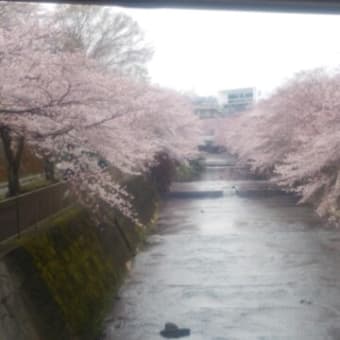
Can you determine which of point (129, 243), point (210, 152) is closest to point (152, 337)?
point (129, 243)

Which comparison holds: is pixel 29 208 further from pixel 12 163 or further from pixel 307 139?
pixel 307 139

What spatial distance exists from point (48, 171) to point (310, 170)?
22.4ft

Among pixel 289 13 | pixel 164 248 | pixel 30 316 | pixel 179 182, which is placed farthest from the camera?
pixel 179 182

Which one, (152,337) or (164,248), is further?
(164,248)

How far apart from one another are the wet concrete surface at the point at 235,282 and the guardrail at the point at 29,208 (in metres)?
2.27

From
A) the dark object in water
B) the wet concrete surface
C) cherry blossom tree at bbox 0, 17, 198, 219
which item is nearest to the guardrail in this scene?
cherry blossom tree at bbox 0, 17, 198, 219

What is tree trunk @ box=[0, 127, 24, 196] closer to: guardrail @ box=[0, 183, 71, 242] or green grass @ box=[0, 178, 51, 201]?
green grass @ box=[0, 178, 51, 201]

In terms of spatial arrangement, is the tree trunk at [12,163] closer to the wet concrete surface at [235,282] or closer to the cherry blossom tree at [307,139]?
the wet concrete surface at [235,282]

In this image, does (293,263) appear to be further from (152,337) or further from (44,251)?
(44,251)

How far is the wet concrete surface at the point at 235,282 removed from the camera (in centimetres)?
998

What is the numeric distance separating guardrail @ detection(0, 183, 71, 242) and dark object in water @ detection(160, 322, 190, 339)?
110 inches

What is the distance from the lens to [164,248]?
1742 centimetres

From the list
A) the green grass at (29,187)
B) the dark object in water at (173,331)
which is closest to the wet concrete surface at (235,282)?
the dark object in water at (173,331)

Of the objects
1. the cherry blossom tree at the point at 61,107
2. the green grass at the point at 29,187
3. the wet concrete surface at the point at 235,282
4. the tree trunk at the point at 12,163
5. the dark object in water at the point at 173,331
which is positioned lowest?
the wet concrete surface at the point at 235,282
